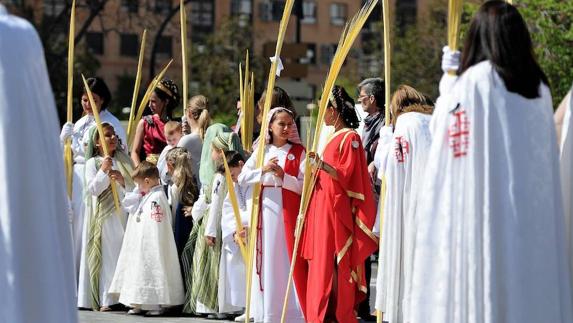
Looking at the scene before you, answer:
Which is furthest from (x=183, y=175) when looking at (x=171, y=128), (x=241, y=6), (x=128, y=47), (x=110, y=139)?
(x=241, y=6)

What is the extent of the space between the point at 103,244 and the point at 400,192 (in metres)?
3.45

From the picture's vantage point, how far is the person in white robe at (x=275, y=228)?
1247 cm

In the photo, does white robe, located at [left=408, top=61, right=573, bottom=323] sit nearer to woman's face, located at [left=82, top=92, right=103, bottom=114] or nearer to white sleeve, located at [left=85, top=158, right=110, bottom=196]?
white sleeve, located at [left=85, top=158, right=110, bottom=196]

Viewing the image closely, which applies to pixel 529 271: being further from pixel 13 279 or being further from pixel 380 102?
pixel 380 102

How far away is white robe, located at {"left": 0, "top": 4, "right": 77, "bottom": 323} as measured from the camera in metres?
7.34

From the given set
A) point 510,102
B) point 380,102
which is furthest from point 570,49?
point 510,102

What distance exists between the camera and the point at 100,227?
1463 centimetres

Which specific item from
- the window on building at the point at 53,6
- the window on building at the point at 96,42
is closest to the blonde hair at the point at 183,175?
the window on building at the point at 53,6

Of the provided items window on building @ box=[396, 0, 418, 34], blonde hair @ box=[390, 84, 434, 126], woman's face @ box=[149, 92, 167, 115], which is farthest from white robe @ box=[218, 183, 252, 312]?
window on building @ box=[396, 0, 418, 34]

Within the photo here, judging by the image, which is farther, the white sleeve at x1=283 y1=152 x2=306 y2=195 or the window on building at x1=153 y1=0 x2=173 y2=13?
the window on building at x1=153 y1=0 x2=173 y2=13

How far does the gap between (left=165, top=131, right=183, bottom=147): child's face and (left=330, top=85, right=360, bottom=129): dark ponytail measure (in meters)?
2.82

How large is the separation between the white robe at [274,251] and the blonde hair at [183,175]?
5.53 ft

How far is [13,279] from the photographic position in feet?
24.0

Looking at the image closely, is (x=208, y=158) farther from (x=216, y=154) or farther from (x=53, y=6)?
(x=53, y=6)
